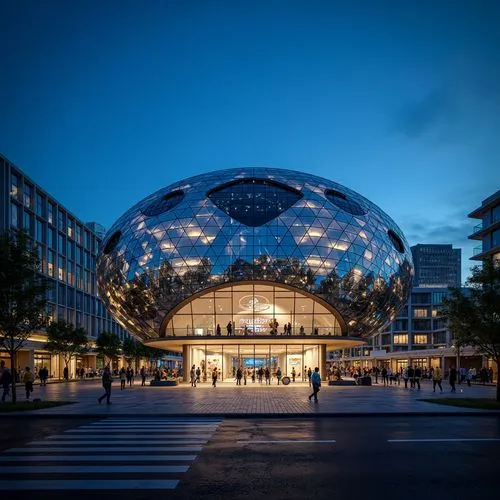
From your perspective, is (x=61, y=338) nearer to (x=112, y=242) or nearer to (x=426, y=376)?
(x=112, y=242)

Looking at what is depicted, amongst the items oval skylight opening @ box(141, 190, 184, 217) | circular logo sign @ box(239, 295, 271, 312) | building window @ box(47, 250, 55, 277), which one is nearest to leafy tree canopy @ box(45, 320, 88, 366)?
building window @ box(47, 250, 55, 277)

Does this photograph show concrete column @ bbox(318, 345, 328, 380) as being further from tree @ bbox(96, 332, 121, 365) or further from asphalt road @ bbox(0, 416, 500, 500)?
tree @ bbox(96, 332, 121, 365)

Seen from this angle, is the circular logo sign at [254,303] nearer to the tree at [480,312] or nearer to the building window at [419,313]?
the tree at [480,312]

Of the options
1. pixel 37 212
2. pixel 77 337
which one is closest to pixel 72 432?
pixel 77 337

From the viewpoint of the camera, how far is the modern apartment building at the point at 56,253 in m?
65.8

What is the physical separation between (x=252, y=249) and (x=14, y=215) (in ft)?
113

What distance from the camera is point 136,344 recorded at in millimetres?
96438

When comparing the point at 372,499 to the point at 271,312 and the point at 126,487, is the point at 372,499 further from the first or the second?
the point at 271,312

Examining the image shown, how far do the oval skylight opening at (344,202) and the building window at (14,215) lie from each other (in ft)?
117

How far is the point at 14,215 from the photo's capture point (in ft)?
216

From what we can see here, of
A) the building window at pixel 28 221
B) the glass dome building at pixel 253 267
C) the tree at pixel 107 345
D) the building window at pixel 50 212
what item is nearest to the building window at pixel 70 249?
the building window at pixel 50 212

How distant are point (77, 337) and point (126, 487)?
6083 cm

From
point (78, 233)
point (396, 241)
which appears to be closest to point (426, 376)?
point (396, 241)

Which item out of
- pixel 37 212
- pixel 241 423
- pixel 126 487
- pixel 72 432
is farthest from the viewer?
pixel 37 212
